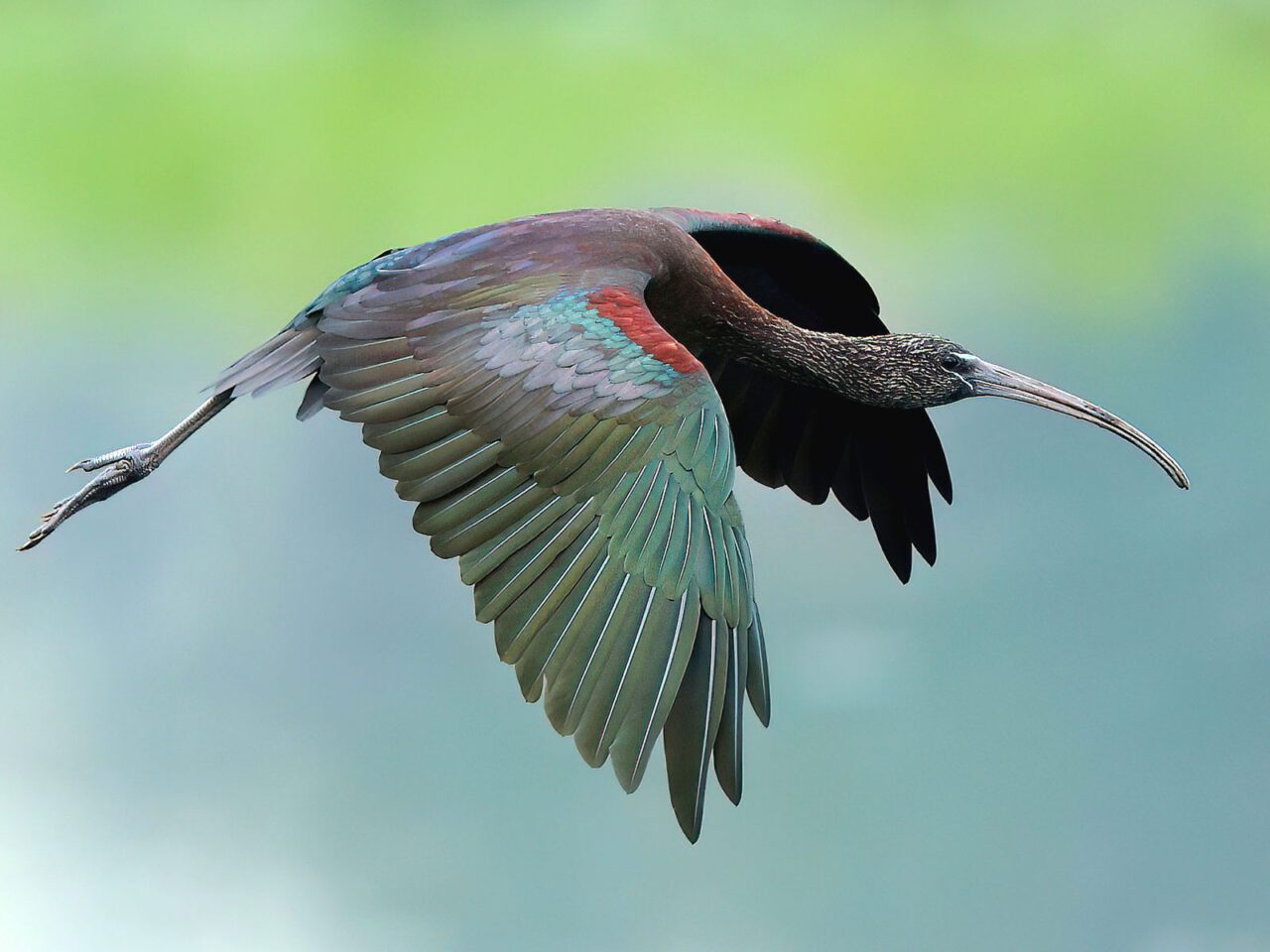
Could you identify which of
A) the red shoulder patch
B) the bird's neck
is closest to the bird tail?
the red shoulder patch

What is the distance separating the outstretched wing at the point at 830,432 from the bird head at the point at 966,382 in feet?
2.90

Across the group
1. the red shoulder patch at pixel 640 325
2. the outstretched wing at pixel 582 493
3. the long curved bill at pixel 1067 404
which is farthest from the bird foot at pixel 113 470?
the long curved bill at pixel 1067 404

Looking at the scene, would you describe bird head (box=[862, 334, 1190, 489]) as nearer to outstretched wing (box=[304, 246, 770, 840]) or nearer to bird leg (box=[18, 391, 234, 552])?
outstretched wing (box=[304, 246, 770, 840])

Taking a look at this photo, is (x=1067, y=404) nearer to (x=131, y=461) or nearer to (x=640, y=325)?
(x=640, y=325)

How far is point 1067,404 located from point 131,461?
4590 millimetres

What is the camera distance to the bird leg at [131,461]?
29.1 feet

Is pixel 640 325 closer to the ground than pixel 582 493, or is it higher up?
higher up

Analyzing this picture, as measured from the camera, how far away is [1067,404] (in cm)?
873

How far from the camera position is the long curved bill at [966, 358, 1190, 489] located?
28.6 ft

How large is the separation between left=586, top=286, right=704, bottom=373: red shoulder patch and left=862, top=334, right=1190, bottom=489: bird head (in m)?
1.74

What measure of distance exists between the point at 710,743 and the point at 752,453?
374cm

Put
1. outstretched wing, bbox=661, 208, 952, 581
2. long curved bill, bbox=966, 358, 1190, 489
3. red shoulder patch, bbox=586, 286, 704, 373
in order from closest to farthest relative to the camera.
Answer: red shoulder patch, bbox=586, 286, 704, 373, long curved bill, bbox=966, 358, 1190, 489, outstretched wing, bbox=661, 208, 952, 581

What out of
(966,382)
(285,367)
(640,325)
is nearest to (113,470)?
(285,367)

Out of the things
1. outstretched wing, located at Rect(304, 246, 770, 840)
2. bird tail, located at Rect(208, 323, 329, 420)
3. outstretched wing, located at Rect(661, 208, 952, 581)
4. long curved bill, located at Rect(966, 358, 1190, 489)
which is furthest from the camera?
outstretched wing, located at Rect(661, 208, 952, 581)
